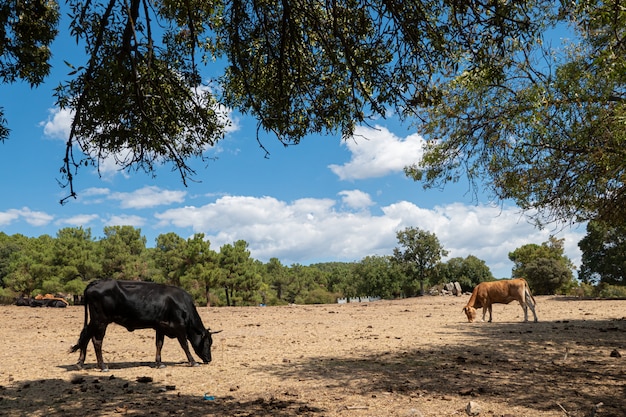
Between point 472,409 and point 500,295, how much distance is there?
16.0 metres

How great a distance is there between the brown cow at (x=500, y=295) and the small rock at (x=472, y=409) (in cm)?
1471

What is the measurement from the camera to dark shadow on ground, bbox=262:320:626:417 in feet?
25.0

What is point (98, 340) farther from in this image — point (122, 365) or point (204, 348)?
point (204, 348)

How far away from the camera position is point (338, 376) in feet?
30.4

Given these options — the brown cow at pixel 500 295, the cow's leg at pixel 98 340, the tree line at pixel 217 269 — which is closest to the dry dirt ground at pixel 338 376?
the cow's leg at pixel 98 340

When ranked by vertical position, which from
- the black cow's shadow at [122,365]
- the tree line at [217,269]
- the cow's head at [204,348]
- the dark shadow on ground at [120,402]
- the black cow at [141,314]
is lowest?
the dark shadow on ground at [120,402]

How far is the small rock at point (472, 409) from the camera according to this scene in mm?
6641

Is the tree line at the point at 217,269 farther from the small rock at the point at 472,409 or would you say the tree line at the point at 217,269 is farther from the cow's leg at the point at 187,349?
the small rock at the point at 472,409

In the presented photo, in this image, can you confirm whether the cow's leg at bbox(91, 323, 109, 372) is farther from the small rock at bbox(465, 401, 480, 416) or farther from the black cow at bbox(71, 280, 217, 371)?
the small rock at bbox(465, 401, 480, 416)

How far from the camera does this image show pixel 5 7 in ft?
23.8

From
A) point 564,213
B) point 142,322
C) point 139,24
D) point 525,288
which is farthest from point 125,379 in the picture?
point 525,288

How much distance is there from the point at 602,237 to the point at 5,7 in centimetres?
5381

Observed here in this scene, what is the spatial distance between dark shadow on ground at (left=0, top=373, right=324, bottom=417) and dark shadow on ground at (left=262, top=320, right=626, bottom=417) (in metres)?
1.63

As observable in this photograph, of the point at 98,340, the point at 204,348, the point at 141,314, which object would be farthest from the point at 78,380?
the point at 204,348
